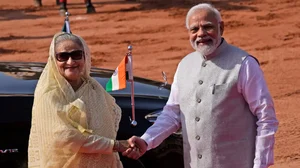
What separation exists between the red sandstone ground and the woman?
5.10m

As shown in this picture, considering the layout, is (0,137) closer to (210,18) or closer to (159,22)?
(210,18)

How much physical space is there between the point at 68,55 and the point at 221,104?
0.81 meters

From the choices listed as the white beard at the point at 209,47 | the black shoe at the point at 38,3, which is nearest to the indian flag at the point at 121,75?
the white beard at the point at 209,47

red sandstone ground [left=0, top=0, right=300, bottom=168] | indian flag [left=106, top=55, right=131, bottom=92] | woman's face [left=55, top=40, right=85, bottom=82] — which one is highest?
woman's face [left=55, top=40, right=85, bottom=82]

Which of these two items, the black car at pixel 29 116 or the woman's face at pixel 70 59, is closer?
the woman's face at pixel 70 59

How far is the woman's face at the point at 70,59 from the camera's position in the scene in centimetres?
418

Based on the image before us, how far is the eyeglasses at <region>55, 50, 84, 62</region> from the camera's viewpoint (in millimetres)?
4184

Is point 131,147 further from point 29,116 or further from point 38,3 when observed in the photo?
point 38,3

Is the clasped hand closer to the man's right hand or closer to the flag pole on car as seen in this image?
the man's right hand

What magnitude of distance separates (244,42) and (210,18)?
9.47 m

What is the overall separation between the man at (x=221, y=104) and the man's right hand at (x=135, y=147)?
0.23 metres

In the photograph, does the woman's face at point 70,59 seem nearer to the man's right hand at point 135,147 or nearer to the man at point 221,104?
the man's right hand at point 135,147

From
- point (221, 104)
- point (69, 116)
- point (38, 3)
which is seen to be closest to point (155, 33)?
point (38, 3)

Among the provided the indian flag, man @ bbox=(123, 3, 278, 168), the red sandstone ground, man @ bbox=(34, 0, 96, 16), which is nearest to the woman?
the indian flag
